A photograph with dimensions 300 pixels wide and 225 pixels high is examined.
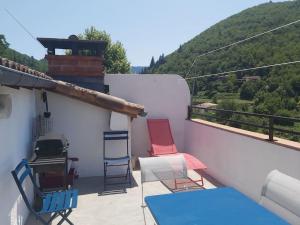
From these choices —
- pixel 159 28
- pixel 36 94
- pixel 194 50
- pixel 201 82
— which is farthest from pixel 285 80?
pixel 194 50

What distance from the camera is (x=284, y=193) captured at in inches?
129

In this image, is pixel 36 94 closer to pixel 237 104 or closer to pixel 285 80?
pixel 285 80

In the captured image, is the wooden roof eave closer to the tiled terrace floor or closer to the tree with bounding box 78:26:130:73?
the tiled terrace floor

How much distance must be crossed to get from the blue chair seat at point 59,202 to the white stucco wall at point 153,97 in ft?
14.9

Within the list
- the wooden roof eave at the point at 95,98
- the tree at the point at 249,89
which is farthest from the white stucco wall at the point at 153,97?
the tree at the point at 249,89

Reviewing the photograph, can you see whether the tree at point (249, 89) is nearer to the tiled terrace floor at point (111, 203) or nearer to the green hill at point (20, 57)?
the tiled terrace floor at point (111, 203)

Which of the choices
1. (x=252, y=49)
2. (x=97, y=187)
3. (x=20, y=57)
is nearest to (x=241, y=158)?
(x=97, y=187)

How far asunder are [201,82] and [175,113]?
4.87 m

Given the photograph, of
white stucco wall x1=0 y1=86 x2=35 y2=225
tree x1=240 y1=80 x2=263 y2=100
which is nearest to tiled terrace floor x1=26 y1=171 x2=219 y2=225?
white stucco wall x1=0 y1=86 x2=35 y2=225

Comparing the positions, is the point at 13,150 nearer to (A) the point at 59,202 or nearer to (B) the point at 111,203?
(A) the point at 59,202

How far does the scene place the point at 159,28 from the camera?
696 inches

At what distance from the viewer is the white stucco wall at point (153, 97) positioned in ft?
28.7

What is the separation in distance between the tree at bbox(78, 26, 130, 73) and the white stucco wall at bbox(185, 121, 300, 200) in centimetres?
1922

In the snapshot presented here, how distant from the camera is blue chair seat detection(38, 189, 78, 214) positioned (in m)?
4.04
